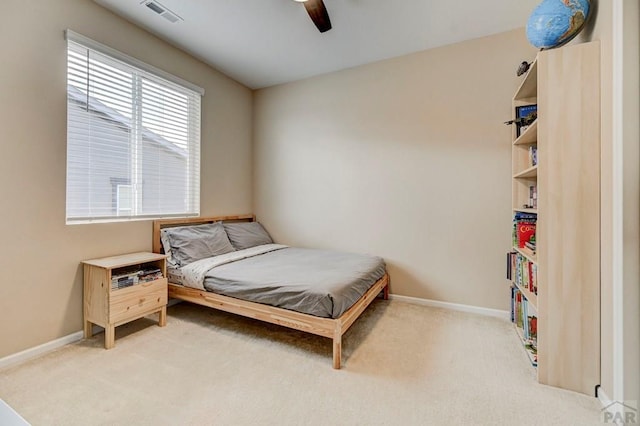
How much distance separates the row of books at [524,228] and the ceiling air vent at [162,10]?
3.59m

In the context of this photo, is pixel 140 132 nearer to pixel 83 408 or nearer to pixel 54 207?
pixel 54 207

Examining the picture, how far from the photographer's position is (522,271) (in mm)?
2293

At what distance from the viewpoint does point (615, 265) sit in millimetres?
1449

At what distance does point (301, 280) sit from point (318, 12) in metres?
1.99

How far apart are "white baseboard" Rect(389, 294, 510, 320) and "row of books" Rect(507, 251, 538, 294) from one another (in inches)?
15.4

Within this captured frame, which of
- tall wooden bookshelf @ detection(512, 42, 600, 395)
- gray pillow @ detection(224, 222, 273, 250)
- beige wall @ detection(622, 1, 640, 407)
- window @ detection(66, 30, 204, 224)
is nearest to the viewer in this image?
beige wall @ detection(622, 1, 640, 407)

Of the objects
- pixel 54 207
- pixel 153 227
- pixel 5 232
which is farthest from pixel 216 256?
pixel 5 232

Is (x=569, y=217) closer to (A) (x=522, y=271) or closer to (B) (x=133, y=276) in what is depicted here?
Answer: (A) (x=522, y=271)

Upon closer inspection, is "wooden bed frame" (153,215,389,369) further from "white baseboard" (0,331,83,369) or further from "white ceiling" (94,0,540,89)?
"white ceiling" (94,0,540,89)

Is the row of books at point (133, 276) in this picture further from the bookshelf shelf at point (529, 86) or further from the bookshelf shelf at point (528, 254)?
the bookshelf shelf at point (529, 86)

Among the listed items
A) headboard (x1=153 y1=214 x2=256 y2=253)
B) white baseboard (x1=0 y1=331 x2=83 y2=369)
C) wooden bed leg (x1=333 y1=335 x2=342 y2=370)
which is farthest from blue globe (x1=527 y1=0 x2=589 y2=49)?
white baseboard (x1=0 y1=331 x2=83 y2=369)

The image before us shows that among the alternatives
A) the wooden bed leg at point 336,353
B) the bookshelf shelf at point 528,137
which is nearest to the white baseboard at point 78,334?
the wooden bed leg at point 336,353

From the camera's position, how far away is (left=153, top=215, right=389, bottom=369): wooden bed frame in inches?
76.0

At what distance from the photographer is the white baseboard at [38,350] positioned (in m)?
1.89
